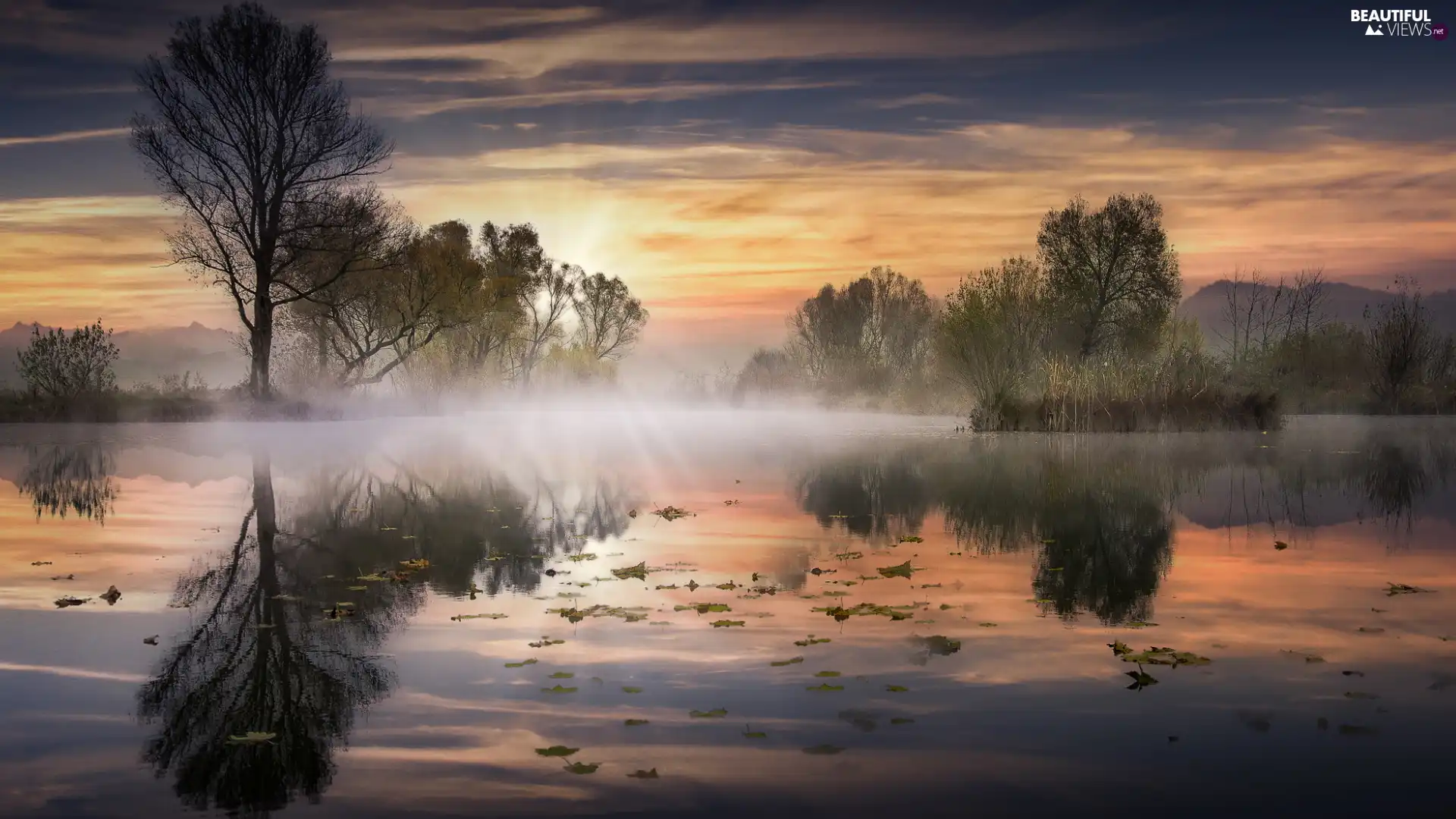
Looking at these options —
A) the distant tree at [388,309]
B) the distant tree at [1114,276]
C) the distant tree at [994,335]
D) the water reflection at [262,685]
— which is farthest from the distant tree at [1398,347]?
the water reflection at [262,685]

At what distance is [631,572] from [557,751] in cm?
530

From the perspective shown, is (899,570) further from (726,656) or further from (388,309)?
(388,309)

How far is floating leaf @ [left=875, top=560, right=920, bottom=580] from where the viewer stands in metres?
10.6

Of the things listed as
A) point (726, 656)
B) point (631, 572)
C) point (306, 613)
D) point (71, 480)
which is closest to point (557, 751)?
point (726, 656)

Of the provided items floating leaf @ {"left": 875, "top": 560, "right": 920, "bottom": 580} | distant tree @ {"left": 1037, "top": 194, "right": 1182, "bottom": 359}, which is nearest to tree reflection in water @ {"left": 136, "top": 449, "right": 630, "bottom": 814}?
floating leaf @ {"left": 875, "top": 560, "right": 920, "bottom": 580}

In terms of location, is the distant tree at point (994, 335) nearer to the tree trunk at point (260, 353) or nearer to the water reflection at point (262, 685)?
the tree trunk at point (260, 353)

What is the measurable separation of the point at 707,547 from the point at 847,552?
1.54m

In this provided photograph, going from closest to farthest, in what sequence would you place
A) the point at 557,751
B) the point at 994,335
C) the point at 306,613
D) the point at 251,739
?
the point at 557,751, the point at 251,739, the point at 306,613, the point at 994,335

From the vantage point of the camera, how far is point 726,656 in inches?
290

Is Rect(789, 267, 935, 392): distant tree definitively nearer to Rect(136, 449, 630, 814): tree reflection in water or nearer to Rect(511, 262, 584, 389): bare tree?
Rect(511, 262, 584, 389): bare tree

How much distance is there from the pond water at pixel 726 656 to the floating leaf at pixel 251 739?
2 centimetres

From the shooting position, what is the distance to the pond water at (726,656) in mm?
5051

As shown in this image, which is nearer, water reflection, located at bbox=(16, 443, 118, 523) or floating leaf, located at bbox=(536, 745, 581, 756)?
floating leaf, located at bbox=(536, 745, 581, 756)

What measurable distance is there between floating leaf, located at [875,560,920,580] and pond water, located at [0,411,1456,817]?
5 cm
